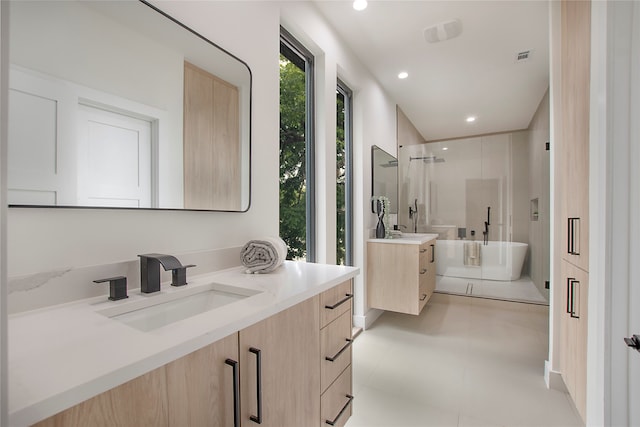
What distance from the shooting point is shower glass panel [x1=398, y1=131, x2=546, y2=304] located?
3.78 m

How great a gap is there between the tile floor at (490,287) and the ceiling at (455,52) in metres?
2.37

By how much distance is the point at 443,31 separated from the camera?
7.79ft

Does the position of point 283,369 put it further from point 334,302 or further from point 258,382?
point 334,302

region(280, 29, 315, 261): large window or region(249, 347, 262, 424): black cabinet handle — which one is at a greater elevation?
region(280, 29, 315, 261): large window

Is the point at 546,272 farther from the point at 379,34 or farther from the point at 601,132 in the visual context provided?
the point at 379,34

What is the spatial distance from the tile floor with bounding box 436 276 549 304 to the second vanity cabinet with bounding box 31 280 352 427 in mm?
2969

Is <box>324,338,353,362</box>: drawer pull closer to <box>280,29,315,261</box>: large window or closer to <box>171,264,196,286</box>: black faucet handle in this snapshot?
<box>171,264,196,286</box>: black faucet handle

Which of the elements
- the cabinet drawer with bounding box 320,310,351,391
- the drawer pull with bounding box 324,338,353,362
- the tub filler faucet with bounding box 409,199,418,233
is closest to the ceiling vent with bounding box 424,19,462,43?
the tub filler faucet with bounding box 409,199,418,233

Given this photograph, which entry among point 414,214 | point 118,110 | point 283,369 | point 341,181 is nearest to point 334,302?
point 283,369

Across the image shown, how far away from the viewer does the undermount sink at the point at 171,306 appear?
87cm

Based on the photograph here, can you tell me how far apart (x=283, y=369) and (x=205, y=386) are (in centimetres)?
31

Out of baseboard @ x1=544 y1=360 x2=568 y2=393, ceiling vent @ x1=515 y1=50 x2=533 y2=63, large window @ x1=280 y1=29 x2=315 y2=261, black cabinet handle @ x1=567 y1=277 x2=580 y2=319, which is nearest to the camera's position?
black cabinet handle @ x1=567 y1=277 x2=580 y2=319

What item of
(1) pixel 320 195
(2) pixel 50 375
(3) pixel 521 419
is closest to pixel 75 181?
(2) pixel 50 375

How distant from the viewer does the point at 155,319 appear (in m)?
0.93
